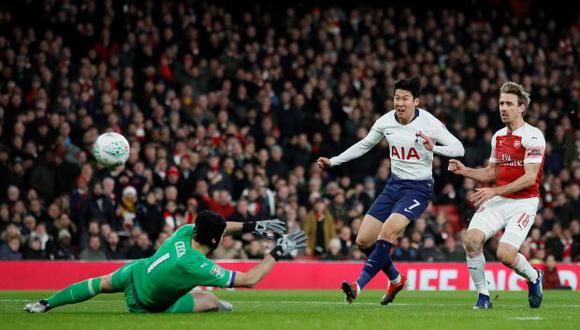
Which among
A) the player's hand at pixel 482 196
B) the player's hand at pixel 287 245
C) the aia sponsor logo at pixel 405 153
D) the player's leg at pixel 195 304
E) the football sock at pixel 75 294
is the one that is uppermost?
the aia sponsor logo at pixel 405 153

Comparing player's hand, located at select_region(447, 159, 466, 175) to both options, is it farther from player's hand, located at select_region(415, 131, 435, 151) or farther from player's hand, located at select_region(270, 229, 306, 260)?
player's hand, located at select_region(270, 229, 306, 260)

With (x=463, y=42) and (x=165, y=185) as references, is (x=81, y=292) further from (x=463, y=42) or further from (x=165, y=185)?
(x=463, y=42)

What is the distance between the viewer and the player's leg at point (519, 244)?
1136 cm

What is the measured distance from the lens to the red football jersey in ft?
37.3

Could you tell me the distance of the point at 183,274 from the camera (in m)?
9.71

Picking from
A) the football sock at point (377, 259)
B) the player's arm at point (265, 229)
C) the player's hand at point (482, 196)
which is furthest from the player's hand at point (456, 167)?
the player's arm at point (265, 229)

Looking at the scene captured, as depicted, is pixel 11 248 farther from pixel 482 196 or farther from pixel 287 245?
pixel 482 196

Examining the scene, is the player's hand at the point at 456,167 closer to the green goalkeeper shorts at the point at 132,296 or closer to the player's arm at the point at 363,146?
the player's arm at the point at 363,146

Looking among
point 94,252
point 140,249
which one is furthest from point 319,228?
point 94,252

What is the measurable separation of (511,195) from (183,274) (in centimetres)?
407

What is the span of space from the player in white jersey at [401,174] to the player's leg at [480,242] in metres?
0.83

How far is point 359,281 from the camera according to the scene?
1171cm

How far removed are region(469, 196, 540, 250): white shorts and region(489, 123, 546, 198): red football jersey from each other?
91 mm

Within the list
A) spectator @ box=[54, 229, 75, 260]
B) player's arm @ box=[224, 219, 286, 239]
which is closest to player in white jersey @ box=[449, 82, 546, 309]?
player's arm @ box=[224, 219, 286, 239]
